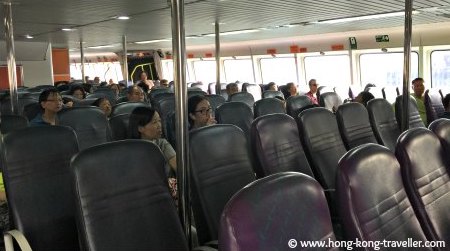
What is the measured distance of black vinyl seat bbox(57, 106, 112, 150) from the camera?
4.55 metres

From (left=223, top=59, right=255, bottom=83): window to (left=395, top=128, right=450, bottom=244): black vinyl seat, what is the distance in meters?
15.1

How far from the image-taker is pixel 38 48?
50.6 feet

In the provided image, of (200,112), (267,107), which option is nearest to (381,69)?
(267,107)

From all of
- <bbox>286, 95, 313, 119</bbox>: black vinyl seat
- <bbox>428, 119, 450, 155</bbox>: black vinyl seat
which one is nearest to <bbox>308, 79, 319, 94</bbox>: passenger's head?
<bbox>286, 95, 313, 119</bbox>: black vinyl seat

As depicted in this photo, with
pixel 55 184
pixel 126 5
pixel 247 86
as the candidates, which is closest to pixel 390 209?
pixel 55 184

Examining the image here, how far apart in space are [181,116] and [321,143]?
1551mm

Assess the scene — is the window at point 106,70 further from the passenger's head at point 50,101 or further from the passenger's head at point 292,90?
the passenger's head at point 50,101

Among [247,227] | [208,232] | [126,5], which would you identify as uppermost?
[126,5]

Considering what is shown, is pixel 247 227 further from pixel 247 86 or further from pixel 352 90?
pixel 352 90

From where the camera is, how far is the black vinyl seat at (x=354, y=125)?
4.35m

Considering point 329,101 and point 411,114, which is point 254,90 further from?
A: point 411,114

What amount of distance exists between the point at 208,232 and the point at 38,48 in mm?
14611

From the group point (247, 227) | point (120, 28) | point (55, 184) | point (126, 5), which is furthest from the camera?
point (120, 28)

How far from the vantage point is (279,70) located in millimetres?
16484
